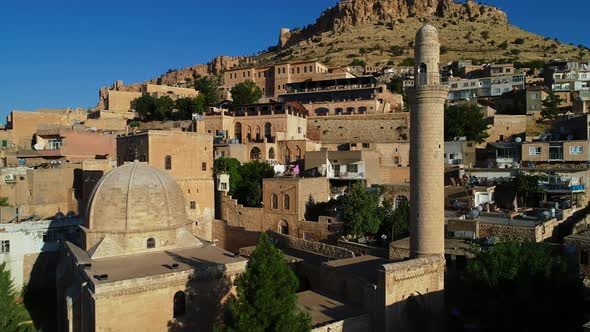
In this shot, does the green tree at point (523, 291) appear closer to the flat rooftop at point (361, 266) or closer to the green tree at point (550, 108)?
the flat rooftop at point (361, 266)

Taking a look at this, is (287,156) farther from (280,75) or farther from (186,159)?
(280,75)

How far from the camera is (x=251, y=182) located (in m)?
30.3

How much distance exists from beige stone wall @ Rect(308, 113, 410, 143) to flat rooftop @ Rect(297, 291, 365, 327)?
72.8 ft

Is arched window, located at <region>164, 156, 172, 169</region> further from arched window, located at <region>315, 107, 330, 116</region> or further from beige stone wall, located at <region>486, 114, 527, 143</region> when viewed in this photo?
beige stone wall, located at <region>486, 114, 527, 143</region>

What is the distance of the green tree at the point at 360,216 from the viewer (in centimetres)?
2411

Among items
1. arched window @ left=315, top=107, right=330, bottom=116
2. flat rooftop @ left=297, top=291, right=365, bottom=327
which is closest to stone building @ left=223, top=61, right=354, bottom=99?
arched window @ left=315, top=107, right=330, bottom=116

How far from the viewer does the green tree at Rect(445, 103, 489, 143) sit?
1497 inches

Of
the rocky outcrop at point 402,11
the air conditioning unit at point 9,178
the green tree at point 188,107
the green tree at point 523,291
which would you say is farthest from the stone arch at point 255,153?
the rocky outcrop at point 402,11

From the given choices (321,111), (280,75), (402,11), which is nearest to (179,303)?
(321,111)

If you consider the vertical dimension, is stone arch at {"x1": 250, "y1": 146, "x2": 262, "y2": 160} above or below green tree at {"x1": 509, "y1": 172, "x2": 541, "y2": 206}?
above

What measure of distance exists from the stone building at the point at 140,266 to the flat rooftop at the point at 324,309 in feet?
8.89

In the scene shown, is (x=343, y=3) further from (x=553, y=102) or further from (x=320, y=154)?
(x=320, y=154)

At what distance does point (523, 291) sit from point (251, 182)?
1837 cm

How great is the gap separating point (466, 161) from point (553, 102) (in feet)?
46.4
